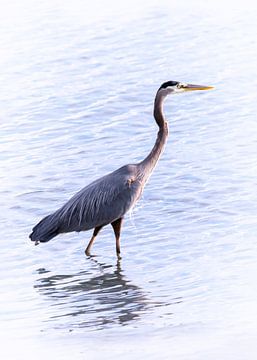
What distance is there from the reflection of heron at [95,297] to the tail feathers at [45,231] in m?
0.56

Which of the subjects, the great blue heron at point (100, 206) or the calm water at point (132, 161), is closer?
the calm water at point (132, 161)


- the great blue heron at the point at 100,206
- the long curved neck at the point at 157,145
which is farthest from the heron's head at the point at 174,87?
the great blue heron at the point at 100,206

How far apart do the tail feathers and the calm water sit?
0.17 m

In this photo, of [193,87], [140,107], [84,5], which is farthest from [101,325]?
[84,5]

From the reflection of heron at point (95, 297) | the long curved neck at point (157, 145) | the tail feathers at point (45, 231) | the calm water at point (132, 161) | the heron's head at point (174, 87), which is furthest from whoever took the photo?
the heron's head at point (174, 87)

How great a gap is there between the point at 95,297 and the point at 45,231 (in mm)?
1595

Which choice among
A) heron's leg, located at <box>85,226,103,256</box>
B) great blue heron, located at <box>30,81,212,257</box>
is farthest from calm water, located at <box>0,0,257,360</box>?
great blue heron, located at <box>30,81,212,257</box>

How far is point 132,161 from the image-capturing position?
551 inches

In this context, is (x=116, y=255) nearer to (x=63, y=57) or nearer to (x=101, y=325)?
(x=101, y=325)

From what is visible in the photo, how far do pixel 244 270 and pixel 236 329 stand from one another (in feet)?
5.84

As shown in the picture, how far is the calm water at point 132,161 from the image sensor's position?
7.87 m

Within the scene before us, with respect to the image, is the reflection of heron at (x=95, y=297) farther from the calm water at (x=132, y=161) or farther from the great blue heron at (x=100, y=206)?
the great blue heron at (x=100, y=206)

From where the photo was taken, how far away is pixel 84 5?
83.3ft

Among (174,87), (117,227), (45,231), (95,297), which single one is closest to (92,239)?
(117,227)
